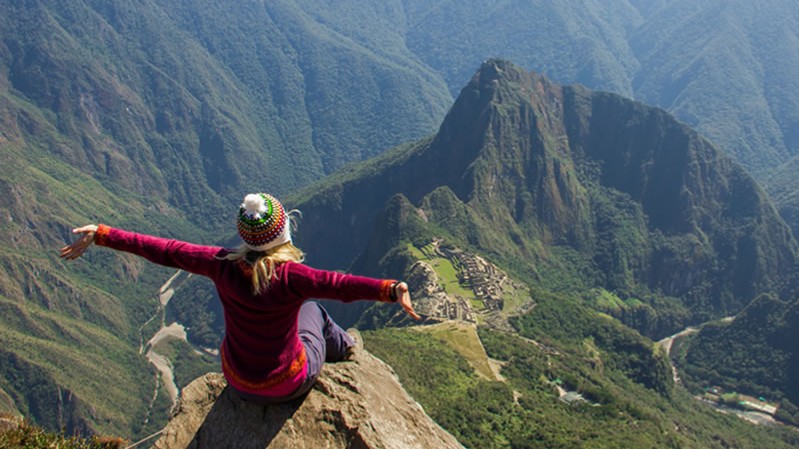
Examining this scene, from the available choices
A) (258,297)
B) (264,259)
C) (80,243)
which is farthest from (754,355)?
(80,243)

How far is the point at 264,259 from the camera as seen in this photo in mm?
9922

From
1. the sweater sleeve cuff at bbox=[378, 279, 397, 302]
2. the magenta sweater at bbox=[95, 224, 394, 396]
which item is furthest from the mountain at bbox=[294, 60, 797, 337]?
the sweater sleeve cuff at bbox=[378, 279, 397, 302]

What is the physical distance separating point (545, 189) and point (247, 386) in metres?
154

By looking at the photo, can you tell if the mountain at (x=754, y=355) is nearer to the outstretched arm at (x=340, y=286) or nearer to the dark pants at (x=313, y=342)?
the dark pants at (x=313, y=342)

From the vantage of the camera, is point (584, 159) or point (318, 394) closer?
point (318, 394)

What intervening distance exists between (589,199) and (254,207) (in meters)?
175

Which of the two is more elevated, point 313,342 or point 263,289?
point 263,289

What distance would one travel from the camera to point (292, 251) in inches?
406

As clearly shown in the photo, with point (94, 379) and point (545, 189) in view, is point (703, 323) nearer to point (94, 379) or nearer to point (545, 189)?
point (545, 189)

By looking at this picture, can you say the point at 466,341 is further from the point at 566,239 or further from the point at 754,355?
the point at 566,239

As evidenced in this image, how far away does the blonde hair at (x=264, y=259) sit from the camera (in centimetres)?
986

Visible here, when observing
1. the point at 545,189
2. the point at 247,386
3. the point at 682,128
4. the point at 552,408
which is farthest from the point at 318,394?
the point at 682,128

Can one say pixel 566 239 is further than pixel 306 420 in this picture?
Yes

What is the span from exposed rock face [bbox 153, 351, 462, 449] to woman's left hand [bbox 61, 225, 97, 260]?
3763mm
